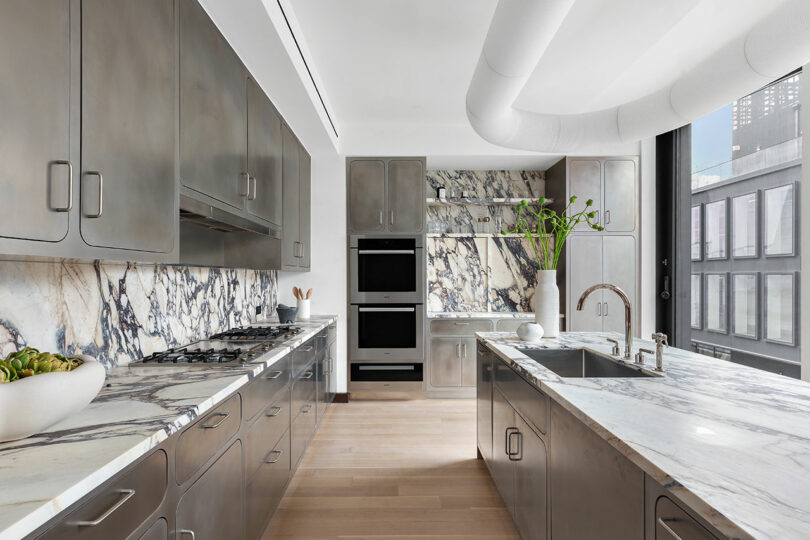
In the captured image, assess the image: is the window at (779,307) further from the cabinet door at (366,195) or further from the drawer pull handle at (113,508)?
the drawer pull handle at (113,508)

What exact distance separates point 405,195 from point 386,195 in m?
0.19

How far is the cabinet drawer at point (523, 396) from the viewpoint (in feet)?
5.13

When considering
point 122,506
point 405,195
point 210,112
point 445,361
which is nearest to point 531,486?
point 122,506

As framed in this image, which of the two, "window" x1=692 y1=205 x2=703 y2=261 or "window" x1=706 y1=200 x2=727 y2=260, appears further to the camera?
"window" x1=692 y1=205 x2=703 y2=261

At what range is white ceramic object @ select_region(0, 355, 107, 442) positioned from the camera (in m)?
0.85

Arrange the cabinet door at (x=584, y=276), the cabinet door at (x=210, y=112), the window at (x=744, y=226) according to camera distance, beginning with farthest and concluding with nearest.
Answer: the cabinet door at (x=584, y=276)
the window at (x=744, y=226)
the cabinet door at (x=210, y=112)

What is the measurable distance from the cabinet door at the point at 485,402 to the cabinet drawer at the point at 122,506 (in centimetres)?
181

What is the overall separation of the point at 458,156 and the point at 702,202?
85.6 inches

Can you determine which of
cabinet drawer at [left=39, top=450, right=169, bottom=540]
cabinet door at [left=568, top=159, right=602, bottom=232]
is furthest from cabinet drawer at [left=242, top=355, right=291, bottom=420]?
cabinet door at [left=568, top=159, right=602, bottom=232]

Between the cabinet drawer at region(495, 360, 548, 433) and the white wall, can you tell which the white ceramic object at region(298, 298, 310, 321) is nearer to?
the white wall

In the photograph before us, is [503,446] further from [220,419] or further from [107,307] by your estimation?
[107,307]

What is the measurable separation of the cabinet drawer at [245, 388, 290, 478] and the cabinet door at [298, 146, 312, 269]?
174cm

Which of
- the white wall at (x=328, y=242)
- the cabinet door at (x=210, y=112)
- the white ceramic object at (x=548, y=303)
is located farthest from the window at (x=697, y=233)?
the cabinet door at (x=210, y=112)

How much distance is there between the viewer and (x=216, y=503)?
1418 millimetres
